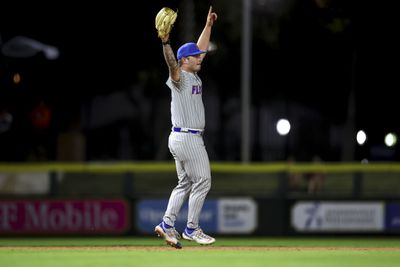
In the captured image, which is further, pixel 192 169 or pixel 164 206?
pixel 164 206

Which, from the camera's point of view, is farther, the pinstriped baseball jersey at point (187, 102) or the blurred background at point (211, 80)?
the blurred background at point (211, 80)

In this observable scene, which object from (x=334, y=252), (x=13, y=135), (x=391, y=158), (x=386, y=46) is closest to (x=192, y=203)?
(x=334, y=252)

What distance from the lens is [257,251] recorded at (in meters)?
8.88

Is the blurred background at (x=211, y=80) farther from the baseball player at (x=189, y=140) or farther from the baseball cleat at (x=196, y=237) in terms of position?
the baseball cleat at (x=196, y=237)

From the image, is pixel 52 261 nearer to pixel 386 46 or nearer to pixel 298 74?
pixel 386 46

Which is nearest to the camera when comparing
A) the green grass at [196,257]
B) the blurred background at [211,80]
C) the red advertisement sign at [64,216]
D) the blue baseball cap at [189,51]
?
the green grass at [196,257]

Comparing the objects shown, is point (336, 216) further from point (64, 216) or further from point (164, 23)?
point (164, 23)

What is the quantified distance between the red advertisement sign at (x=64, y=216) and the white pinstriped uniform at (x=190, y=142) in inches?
207

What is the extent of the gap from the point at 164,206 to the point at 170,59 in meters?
5.87

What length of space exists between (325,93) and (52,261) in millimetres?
22416

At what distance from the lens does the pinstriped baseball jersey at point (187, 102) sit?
8.55 metres

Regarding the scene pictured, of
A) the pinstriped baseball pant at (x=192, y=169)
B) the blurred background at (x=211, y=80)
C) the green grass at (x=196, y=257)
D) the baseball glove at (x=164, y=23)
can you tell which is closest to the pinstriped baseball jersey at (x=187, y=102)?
the pinstriped baseball pant at (x=192, y=169)

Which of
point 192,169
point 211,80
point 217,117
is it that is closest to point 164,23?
point 192,169

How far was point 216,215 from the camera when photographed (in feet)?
45.4
